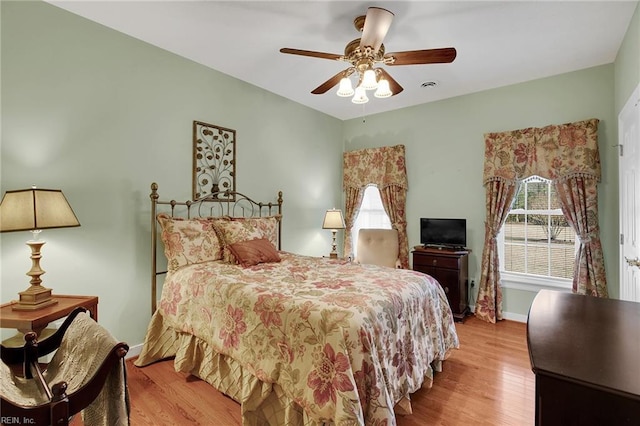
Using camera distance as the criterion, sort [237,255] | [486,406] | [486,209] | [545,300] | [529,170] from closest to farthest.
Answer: [545,300]
[486,406]
[237,255]
[529,170]
[486,209]

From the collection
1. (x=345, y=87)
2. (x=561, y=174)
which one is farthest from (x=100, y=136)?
(x=561, y=174)

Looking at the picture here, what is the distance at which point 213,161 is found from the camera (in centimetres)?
333

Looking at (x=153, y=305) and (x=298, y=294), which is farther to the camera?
(x=153, y=305)

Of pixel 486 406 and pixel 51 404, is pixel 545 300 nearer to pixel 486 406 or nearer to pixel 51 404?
pixel 486 406

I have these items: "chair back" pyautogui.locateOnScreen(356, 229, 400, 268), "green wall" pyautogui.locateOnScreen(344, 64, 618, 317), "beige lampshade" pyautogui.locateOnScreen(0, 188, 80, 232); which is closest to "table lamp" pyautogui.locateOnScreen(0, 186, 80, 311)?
"beige lampshade" pyautogui.locateOnScreen(0, 188, 80, 232)

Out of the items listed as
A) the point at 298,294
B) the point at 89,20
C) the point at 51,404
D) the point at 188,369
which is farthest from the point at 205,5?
the point at 188,369

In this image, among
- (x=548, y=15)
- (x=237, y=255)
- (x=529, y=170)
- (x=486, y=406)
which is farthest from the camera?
(x=529, y=170)

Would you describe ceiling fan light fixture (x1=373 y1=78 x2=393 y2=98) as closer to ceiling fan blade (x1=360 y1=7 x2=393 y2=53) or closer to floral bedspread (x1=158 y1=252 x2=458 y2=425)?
ceiling fan blade (x1=360 y1=7 x2=393 y2=53)

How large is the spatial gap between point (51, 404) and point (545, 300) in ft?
6.60

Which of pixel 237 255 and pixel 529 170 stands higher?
pixel 529 170

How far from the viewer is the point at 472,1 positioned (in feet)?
7.18

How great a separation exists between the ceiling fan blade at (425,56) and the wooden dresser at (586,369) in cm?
171

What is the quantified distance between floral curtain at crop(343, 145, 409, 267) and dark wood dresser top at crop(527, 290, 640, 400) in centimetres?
299

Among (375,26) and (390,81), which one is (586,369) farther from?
(390,81)
